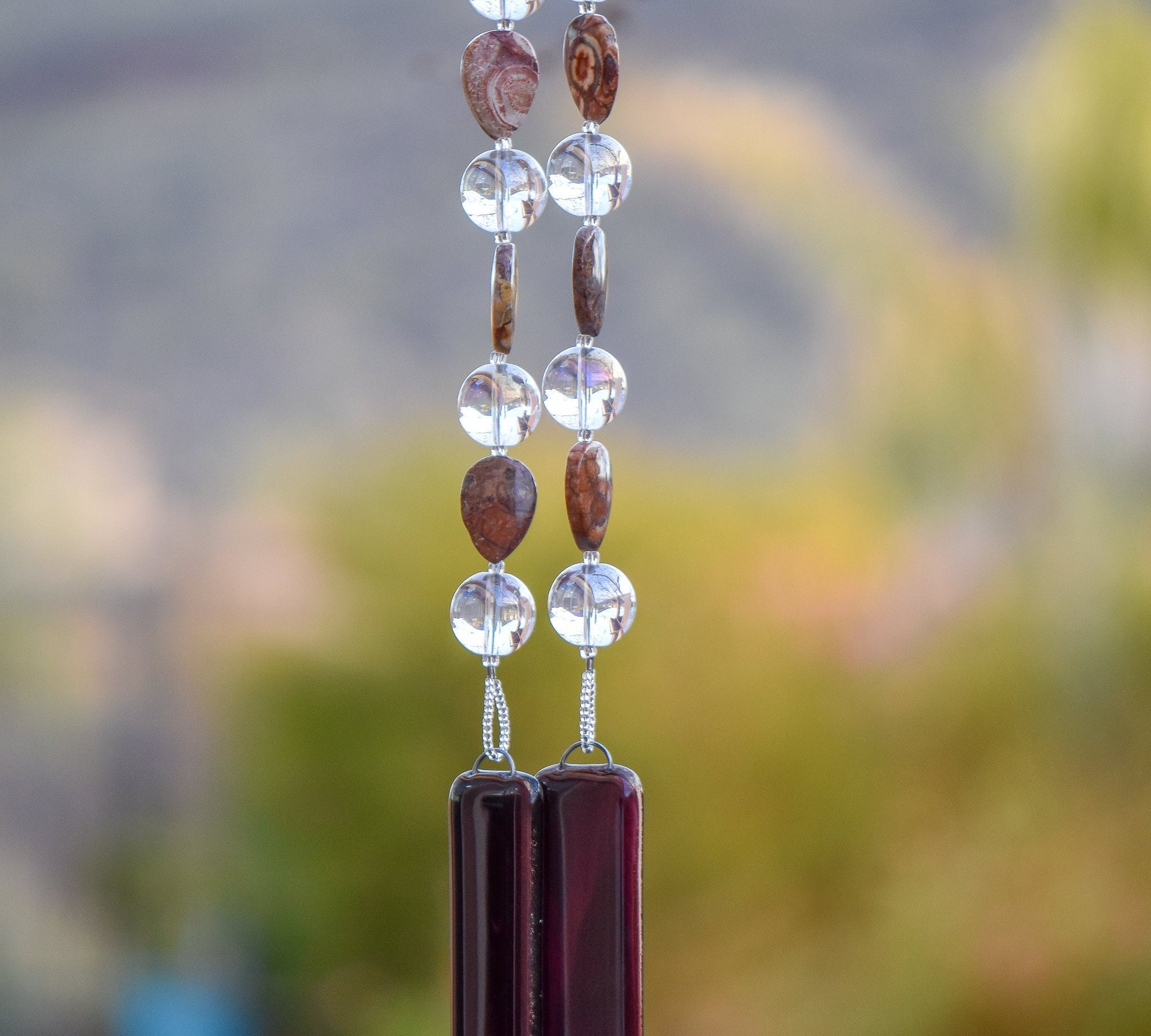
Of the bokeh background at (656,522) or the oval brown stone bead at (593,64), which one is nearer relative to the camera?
the oval brown stone bead at (593,64)

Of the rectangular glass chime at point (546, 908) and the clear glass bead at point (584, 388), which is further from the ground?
the clear glass bead at point (584, 388)

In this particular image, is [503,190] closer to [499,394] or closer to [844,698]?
[499,394]

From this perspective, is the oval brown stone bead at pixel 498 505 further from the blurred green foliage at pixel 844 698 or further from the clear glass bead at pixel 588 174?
the blurred green foliage at pixel 844 698

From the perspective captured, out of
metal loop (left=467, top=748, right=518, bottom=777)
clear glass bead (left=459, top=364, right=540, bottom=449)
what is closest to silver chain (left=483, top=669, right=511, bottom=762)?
metal loop (left=467, top=748, right=518, bottom=777)

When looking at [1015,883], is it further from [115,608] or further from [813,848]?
[115,608]

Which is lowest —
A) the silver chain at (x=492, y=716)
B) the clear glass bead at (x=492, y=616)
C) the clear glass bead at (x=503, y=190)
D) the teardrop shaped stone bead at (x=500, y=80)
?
the silver chain at (x=492, y=716)

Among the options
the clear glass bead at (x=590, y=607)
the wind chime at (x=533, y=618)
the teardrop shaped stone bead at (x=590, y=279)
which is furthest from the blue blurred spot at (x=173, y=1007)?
the teardrop shaped stone bead at (x=590, y=279)
